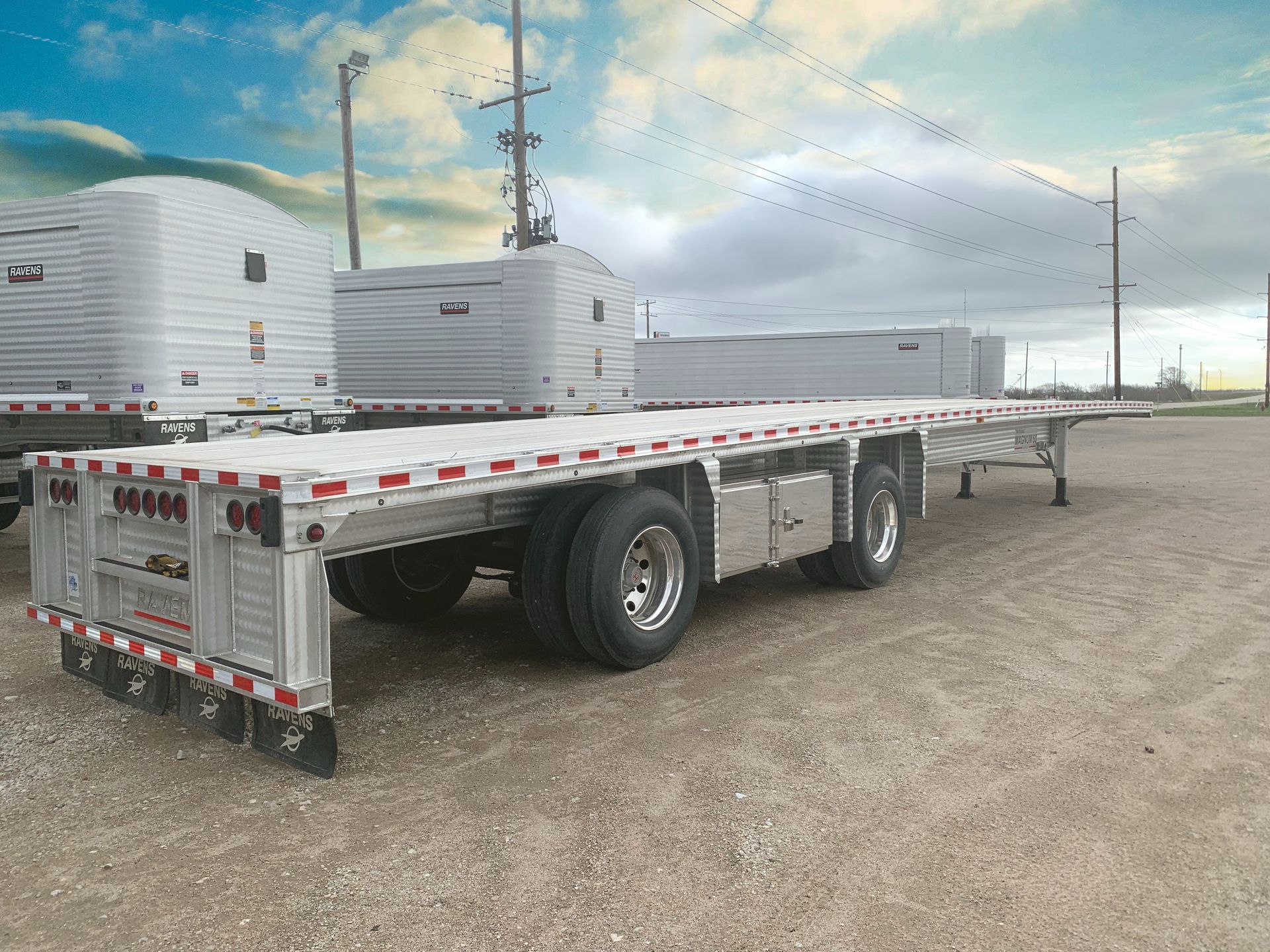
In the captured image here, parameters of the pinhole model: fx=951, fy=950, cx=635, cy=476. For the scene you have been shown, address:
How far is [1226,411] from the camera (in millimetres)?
51406

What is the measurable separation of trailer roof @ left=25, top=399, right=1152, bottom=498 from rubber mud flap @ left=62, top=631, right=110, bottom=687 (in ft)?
3.06

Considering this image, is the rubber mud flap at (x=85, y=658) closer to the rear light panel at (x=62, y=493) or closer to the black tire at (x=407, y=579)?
the rear light panel at (x=62, y=493)

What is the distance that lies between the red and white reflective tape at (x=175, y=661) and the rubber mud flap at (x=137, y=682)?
0.08 m

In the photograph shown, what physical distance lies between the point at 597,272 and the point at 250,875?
40.7ft

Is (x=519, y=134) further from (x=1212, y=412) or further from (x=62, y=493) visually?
(x=1212, y=412)

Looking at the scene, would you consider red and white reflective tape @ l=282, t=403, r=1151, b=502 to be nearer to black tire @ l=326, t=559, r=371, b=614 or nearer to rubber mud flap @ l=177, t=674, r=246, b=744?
rubber mud flap @ l=177, t=674, r=246, b=744

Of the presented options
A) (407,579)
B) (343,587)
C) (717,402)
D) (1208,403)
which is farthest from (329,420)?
(1208,403)

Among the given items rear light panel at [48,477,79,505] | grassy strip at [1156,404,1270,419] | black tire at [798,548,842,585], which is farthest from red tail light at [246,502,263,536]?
grassy strip at [1156,404,1270,419]

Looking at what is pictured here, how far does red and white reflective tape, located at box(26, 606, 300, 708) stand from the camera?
12.6 feet

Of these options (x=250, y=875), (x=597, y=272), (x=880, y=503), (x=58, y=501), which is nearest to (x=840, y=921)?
(x=250, y=875)

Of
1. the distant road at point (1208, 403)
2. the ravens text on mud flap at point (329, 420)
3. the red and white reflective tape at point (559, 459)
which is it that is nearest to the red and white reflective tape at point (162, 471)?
the red and white reflective tape at point (559, 459)

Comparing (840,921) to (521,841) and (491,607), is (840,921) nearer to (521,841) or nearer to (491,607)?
(521,841)

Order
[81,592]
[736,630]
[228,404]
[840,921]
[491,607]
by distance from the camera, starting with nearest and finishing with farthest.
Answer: [840,921] < [81,592] < [736,630] < [491,607] < [228,404]

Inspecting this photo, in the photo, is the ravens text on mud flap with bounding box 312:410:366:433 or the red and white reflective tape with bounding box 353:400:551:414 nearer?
the ravens text on mud flap with bounding box 312:410:366:433
